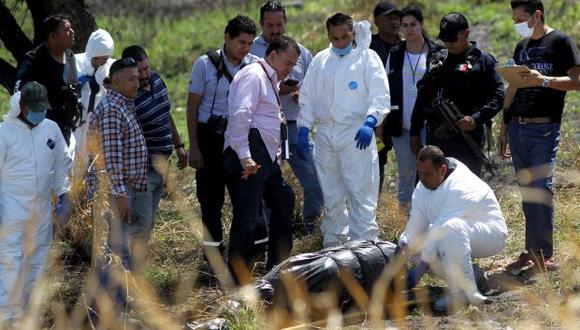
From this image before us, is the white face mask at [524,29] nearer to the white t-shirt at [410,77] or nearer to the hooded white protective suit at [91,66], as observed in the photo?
the white t-shirt at [410,77]

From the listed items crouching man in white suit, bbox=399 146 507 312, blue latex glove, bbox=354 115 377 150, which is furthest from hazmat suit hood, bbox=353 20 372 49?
crouching man in white suit, bbox=399 146 507 312

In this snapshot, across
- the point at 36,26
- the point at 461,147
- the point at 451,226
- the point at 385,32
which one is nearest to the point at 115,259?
the point at 451,226

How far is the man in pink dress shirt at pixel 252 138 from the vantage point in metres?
6.91

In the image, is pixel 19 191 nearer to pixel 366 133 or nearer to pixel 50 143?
pixel 50 143

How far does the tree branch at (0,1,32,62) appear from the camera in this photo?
925cm

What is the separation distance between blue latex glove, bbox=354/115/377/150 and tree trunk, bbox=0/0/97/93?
316cm

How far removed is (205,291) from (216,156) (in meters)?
0.94

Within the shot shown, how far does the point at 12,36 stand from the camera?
928cm

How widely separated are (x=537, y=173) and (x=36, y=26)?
4.52m

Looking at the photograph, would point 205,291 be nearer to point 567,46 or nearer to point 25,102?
point 25,102

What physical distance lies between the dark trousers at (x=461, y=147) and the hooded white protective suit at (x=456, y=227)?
0.78 meters

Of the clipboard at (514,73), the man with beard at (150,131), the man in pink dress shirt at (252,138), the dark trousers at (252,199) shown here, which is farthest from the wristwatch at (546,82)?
the man with beard at (150,131)

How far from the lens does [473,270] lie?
6.85 meters

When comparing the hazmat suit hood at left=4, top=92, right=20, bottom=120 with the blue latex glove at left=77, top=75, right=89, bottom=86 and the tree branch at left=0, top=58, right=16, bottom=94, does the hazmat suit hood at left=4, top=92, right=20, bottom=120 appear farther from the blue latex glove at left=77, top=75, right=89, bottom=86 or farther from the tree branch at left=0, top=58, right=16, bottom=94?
the tree branch at left=0, top=58, right=16, bottom=94
